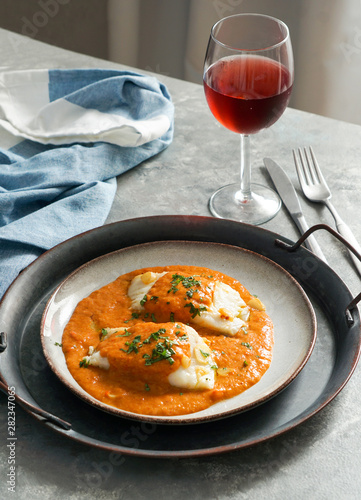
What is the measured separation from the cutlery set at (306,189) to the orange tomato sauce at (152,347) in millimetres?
321

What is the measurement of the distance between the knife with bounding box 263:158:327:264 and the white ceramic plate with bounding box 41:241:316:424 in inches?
7.1

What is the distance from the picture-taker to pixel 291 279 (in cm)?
117

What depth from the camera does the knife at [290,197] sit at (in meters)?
1.35

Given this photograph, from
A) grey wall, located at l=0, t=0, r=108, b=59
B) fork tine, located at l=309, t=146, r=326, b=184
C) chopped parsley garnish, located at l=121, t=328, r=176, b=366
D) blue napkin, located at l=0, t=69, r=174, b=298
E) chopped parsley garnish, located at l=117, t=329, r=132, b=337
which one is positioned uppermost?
chopped parsley garnish, located at l=121, t=328, r=176, b=366

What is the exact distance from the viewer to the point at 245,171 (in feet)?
4.96

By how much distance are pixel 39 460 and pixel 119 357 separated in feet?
0.68

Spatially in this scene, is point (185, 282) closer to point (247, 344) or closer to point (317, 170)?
point (247, 344)

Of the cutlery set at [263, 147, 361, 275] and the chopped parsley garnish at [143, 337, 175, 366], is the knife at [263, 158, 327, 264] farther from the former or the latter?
the chopped parsley garnish at [143, 337, 175, 366]

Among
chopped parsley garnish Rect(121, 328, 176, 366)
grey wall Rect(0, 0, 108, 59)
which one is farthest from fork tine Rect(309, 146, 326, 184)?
grey wall Rect(0, 0, 108, 59)

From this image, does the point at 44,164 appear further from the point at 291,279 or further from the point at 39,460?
the point at 39,460

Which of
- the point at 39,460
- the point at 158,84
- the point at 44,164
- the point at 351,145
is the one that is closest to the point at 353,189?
the point at 351,145

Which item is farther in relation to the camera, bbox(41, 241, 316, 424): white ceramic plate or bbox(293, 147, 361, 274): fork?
bbox(293, 147, 361, 274): fork

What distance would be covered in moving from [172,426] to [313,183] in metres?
0.88

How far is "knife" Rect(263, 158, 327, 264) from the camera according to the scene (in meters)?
1.35
